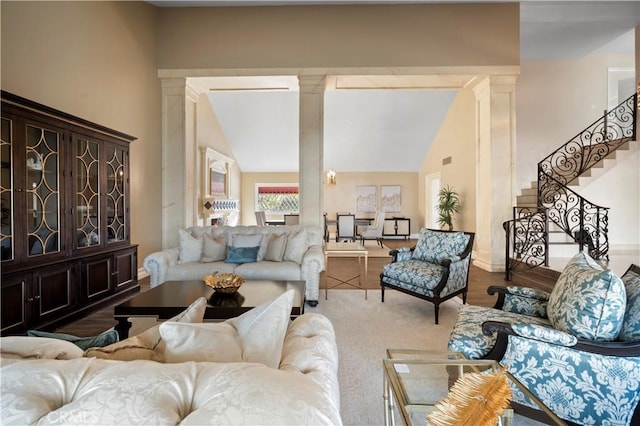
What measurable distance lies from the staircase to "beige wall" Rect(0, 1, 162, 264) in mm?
5981

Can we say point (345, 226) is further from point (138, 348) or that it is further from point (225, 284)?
point (138, 348)

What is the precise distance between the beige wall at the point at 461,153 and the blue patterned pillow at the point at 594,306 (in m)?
4.29

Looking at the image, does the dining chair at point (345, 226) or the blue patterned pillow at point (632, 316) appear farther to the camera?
the dining chair at point (345, 226)

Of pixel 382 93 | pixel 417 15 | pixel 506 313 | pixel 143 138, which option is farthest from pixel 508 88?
pixel 143 138

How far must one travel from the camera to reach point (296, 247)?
4070 mm

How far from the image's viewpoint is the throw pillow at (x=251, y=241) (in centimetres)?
415

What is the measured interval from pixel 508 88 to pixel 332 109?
3.85m

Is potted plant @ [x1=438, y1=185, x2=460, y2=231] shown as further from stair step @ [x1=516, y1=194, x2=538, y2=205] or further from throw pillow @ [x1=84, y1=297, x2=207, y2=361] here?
throw pillow @ [x1=84, y1=297, x2=207, y2=361]

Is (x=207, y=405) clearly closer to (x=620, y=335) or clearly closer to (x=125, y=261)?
(x=620, y=335)

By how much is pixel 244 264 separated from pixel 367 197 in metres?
7.61

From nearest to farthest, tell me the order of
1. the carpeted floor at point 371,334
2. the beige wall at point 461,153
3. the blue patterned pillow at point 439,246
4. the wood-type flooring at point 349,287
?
the carpeted floor at point 371,334
the wood-type flooring at point 349,287
the blue patterned pillow at point 439,246
the beige wall at point 461,153

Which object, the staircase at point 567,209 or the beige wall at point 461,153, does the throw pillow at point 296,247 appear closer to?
the staircase at point 567,209

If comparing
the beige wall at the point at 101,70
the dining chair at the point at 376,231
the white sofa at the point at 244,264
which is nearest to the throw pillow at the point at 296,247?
the white sofa at the point at 244,264

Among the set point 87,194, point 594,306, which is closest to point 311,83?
point 87,194
